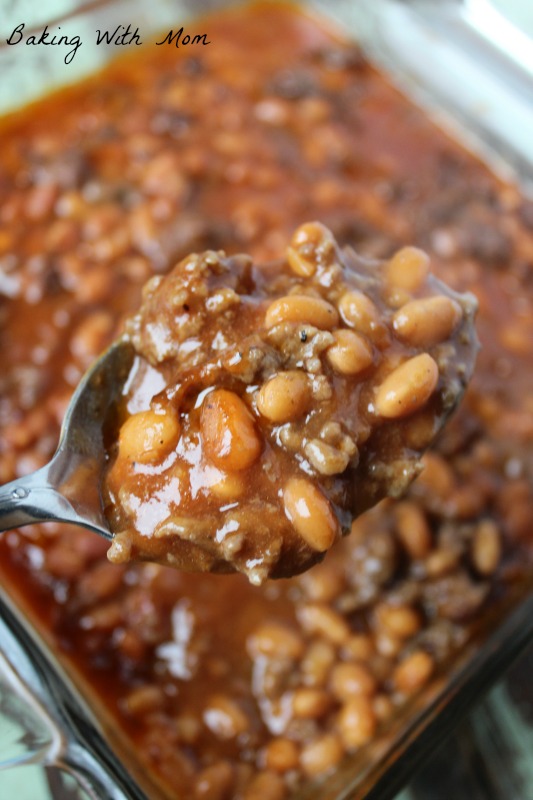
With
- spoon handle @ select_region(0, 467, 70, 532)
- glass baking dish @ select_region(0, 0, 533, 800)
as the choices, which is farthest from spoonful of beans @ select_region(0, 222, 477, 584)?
glass baking dish @ select_region(0, 0, 533, 800)

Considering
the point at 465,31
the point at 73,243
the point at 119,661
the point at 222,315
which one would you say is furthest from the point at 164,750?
the point at 465,31

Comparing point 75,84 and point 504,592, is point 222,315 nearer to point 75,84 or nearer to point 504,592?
point 504,592

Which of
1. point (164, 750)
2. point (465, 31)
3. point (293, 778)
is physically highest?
point (465, 31)

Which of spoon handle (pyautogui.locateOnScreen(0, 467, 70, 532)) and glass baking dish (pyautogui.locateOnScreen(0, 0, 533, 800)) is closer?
spoon handle (pyautogui.locateOnScreen(0, 467, 70, 532))

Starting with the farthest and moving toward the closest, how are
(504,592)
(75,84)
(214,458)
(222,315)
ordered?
(75,84)
(504,592)
(222,315)
(214,458)

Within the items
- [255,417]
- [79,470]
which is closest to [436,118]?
[255,417]

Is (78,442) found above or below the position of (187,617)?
above

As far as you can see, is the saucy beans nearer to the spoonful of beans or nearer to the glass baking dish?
the spoonful of beans
